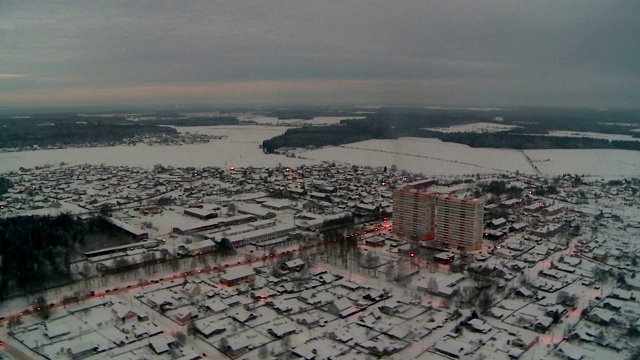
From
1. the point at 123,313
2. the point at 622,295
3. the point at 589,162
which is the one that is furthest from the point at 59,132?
the point at 622,295

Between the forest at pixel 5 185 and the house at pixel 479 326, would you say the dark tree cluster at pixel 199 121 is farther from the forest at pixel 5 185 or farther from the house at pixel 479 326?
the house at pixel 479 326

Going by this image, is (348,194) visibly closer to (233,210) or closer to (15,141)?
(233,210)

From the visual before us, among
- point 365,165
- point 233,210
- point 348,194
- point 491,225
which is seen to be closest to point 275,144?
point 365,165

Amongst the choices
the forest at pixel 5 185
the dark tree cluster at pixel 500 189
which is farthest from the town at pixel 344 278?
the forest at pixel 5 185

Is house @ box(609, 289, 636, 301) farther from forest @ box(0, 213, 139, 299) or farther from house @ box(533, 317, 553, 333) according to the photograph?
forest @ box(0, 213, 139, 299)

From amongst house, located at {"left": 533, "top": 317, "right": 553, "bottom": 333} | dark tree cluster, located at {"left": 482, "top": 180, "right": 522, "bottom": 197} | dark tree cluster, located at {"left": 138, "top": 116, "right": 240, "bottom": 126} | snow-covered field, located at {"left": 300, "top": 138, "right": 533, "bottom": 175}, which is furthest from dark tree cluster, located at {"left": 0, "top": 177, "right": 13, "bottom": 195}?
dark tree cluster, located at {"left": 138, "top": 116, "right": 240, "bottom": 126}

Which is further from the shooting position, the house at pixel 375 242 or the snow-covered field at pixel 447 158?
the snow-covered field at pixel 447 158

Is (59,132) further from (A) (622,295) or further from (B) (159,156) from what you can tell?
(A) (622,295)
